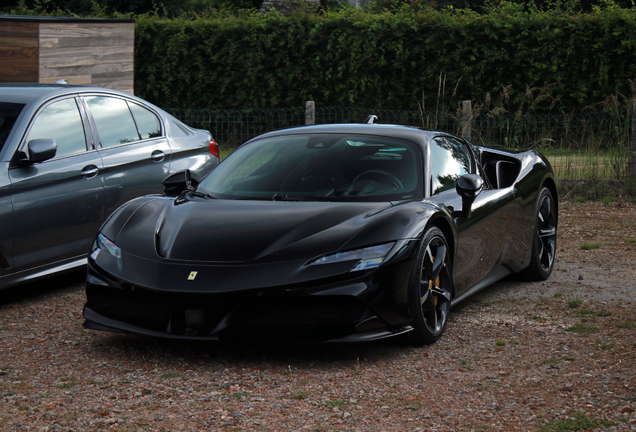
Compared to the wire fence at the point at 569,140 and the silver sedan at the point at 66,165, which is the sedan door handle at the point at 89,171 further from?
the wire fence at the point at 569,140

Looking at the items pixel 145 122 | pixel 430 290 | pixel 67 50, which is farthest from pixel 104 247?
pixel 67 50

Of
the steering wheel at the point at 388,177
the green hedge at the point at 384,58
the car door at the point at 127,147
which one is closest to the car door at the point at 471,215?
the steering wheel at the point at 388,177

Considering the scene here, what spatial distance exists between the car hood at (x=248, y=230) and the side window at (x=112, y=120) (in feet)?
6.11

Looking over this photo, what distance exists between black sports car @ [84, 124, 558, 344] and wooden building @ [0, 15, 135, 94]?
250 inches

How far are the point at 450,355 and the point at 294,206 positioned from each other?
1.24 m

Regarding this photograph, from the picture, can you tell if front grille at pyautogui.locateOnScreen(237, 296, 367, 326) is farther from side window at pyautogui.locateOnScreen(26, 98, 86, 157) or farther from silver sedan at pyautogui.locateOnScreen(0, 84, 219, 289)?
side window at pyautogui.locateOnScreen(26, 98, 86, 157)

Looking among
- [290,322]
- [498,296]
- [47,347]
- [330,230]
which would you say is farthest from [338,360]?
[498,296]

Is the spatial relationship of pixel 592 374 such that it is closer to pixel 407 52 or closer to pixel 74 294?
pixel 74 294

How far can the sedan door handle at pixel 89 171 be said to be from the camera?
6.22m

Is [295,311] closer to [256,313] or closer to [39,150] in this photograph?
[256,313]

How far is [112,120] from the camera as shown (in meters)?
6.80

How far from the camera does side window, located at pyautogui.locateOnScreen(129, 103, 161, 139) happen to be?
7115mm

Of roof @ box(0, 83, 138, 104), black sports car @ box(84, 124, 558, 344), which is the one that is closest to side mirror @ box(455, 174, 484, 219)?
black sports car @ box(84, 124, 558, 344)

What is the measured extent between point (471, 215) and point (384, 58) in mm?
13708
